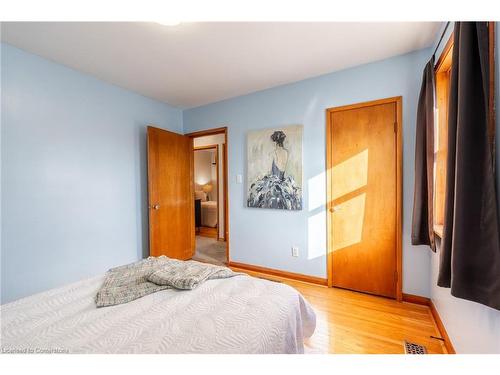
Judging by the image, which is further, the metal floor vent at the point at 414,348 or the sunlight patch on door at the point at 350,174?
the sunlight patch on door at the point at 350,174

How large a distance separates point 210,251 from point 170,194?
4.49 ft

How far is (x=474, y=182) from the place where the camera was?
938 mm

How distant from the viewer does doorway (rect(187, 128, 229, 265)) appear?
11.4 ft

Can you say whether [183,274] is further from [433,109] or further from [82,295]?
[433,109]

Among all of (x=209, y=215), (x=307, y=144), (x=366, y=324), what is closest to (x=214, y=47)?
(x=307, y=144)

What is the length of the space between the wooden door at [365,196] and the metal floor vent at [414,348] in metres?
0.66

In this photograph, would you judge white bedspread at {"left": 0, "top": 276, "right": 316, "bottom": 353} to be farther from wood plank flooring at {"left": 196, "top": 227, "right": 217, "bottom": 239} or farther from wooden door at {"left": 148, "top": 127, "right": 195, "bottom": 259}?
wood plank flooring at {"left": 196, "top": 227, "right": 217, "bottom": 239}

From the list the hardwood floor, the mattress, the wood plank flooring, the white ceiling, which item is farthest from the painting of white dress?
the mattress

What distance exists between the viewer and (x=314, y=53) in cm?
206

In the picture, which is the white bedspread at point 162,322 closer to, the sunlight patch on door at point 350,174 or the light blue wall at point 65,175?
the light blue wall at point 65,175

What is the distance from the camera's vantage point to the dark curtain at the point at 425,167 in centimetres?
172

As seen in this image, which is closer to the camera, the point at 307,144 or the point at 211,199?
the point at 307,144

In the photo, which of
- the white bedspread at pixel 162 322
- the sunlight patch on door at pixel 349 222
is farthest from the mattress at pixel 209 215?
the white bedspread at pixel 162 322

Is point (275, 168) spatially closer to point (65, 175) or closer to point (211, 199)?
point (65, 175)
